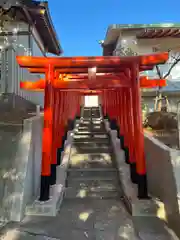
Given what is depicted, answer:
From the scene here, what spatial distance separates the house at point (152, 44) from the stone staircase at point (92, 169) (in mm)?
6284

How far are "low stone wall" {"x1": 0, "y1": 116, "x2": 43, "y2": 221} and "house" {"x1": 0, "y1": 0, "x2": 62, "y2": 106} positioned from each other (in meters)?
1.63

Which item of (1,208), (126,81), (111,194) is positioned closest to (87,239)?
(1,208)

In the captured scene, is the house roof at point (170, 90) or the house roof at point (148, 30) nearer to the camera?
the house roof at point (148, 30)

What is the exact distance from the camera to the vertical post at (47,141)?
4438mm

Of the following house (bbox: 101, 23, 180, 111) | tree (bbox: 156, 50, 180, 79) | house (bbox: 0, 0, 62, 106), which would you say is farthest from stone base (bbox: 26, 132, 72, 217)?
tree (bbox: 156, 50, 180, 79)

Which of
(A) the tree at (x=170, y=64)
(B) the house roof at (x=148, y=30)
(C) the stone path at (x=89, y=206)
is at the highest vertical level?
(B) the house roof at (x=148, y=30)

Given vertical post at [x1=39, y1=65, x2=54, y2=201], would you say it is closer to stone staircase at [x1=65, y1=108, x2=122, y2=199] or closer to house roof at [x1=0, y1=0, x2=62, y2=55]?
stone staircase at [x1=65, y1=108, x2=122, y2=199]

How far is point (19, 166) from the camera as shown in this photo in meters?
4.10

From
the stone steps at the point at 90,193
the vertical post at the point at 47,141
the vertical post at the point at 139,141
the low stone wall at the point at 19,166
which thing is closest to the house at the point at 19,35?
the low stone wall at the point at 19,166

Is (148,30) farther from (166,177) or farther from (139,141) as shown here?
(166,177)

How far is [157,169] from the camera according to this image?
4211mm

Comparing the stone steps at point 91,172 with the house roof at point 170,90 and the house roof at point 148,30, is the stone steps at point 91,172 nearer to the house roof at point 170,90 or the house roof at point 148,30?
the house roof at point 170,90

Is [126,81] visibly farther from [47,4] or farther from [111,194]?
[47,4]

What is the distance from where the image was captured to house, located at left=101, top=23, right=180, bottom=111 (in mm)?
12609
